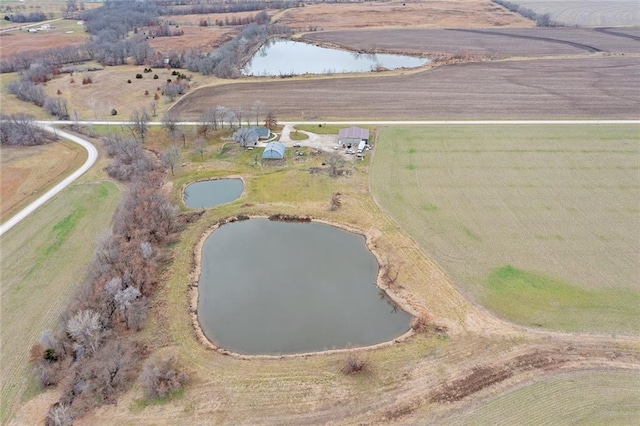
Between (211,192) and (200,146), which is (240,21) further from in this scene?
(211,192)

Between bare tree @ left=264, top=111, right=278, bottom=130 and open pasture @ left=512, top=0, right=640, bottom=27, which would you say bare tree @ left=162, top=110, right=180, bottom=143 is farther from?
open pasture @ left=512, top=0, right=640, bottom=27

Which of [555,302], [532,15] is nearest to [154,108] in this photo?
[555,302]

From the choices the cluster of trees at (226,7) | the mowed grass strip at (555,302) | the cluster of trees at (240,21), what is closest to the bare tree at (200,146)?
the mowed grass strip at (555,302)

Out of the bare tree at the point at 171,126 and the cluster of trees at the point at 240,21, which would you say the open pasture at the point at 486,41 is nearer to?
the cluster of trees at the point at 240,21

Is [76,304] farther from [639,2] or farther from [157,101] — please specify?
[639,2]

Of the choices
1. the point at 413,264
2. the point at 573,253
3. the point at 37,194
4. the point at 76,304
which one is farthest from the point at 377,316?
the point at 37,194

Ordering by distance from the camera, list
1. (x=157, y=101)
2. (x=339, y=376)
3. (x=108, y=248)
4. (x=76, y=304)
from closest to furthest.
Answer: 1. (x=339, y=376)
2. (x=76, y=304)
3. (x=108, y=248)
4. (x=157, y=101)

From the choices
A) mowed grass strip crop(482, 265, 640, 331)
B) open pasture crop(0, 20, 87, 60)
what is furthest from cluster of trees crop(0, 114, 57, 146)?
mowed grass strip crop(482, 265, 640, 331)
